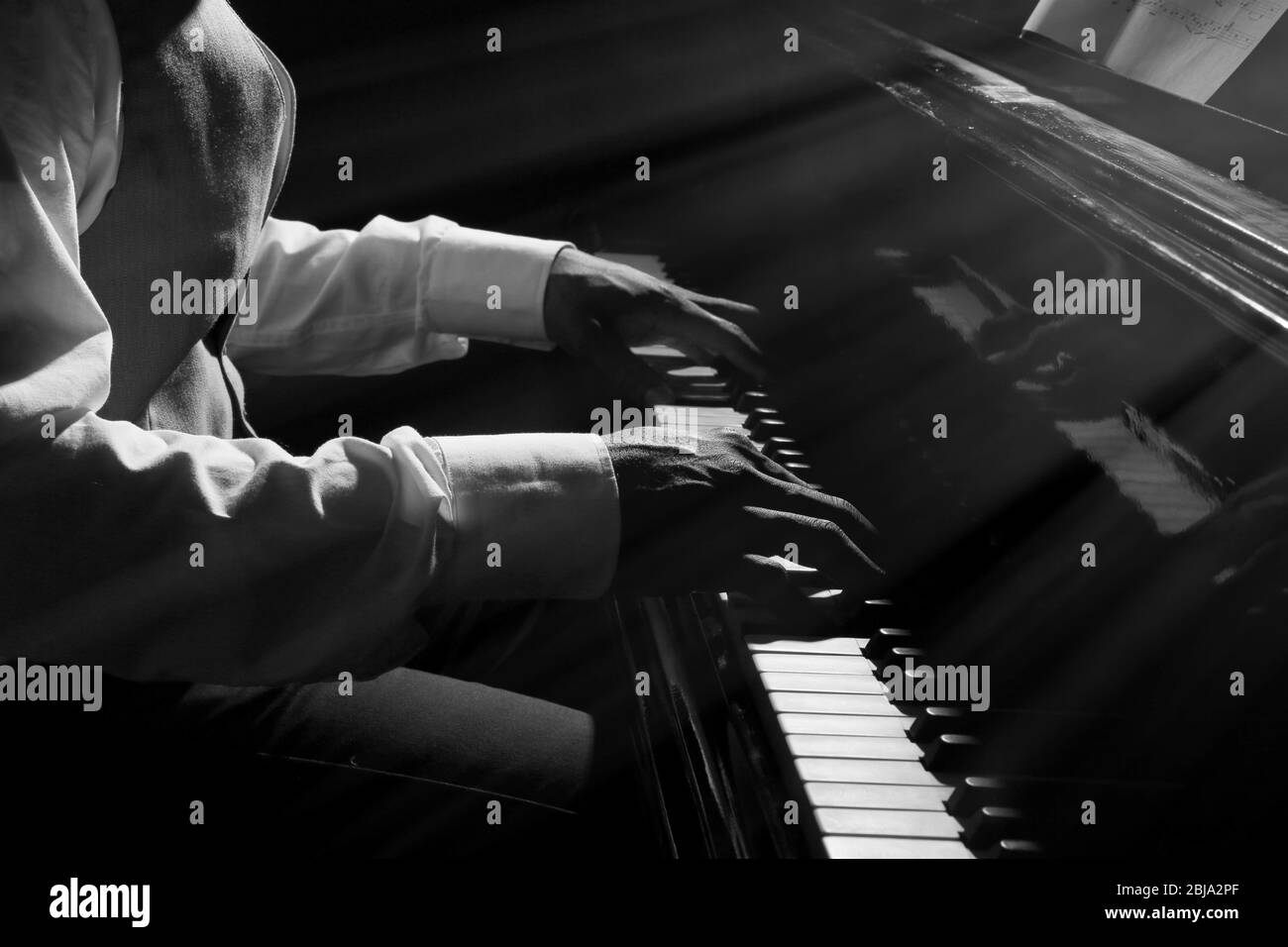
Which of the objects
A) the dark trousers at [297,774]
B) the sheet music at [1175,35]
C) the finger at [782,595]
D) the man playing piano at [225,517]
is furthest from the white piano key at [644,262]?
the dark trousers at [297,774]

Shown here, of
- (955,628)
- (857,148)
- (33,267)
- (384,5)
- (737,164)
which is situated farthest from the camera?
(384,5)

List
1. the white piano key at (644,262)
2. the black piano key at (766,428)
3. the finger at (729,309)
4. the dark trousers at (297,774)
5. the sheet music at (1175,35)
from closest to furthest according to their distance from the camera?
the dark trousers at (297,774) → the sheet music at (1175,35) → the black piano key at (766,428) → the finger at (729,309) → the white piano key at (644,262)

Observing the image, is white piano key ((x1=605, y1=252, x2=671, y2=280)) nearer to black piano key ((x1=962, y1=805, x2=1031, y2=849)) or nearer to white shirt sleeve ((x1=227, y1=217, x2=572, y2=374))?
white shirt sleeve ((x1=227, y1=217, x2=572, y2=374))

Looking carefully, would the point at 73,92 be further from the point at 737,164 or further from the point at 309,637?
the point at 737,164

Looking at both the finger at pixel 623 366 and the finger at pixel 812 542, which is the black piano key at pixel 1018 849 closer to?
the finger at pixel 812 542

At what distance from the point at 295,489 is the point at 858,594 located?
572 millimetres

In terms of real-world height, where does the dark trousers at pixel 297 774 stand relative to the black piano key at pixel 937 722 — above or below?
below

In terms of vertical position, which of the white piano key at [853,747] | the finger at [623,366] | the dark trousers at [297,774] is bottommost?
the dark trousers at [297,774]

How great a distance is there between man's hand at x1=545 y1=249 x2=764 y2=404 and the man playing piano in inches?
18.3

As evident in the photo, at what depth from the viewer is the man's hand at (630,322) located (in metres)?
1.55

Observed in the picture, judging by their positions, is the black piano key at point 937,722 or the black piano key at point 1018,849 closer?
the black piano key at point 1018,849

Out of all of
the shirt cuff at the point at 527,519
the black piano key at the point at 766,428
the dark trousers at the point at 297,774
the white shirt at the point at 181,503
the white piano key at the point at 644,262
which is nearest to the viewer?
the white shirt at the point at 181,503
